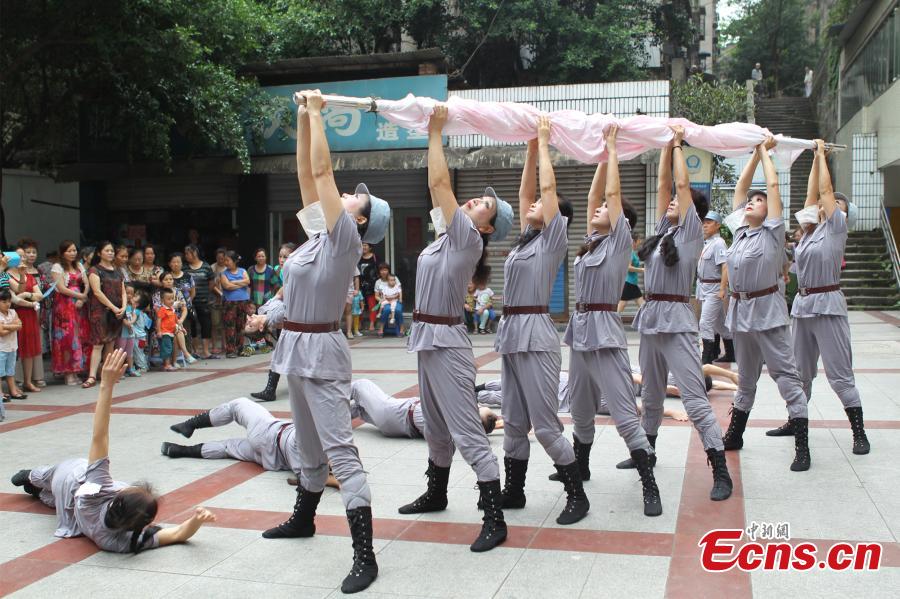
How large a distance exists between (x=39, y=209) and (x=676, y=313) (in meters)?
18.6

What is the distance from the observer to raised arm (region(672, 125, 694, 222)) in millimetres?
5227

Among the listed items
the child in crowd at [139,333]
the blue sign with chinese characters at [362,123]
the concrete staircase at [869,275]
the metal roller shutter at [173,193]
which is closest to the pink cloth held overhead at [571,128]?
the child in crowd at [139,333]

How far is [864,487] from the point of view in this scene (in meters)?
5.15

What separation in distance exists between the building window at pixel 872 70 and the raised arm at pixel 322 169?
16.7 meters

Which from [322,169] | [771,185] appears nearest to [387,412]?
[322,169]

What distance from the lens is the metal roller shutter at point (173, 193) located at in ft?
60.3

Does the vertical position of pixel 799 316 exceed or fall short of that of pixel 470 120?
it falls short

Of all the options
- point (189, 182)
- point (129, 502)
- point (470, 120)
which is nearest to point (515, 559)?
point (129, 502)

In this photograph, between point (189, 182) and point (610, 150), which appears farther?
point (189, 182)

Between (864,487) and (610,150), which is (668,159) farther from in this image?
(864,487)

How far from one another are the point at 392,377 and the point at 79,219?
1292cm

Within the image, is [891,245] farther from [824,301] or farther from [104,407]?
[104,407]

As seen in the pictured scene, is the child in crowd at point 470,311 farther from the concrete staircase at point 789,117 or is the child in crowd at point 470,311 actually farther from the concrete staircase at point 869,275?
the concrete staircase at point 789,117

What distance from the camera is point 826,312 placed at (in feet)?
20.2
